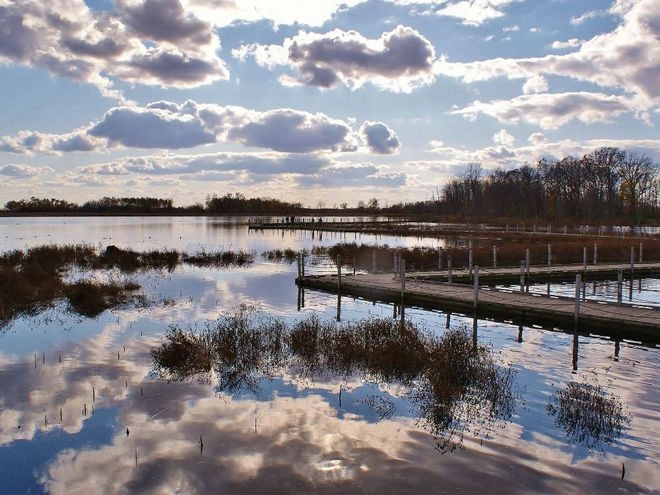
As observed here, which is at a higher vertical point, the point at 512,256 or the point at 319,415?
the point at 512,256

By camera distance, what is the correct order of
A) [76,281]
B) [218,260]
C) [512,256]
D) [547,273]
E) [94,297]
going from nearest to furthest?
[94,297]
[76,281]
[547,273]
[512,256]
[218,260]

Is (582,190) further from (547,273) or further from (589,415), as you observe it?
(589,415)

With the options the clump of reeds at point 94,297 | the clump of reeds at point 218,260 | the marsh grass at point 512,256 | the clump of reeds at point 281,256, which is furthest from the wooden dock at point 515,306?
the clump of reeds at point 281,256

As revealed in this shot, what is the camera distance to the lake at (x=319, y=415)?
9.22 meters

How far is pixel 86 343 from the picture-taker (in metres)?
18.2

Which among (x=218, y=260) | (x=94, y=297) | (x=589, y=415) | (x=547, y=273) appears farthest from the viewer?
(x=218, y=260)

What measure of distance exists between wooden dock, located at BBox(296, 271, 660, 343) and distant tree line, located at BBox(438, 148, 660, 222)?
2977 inches

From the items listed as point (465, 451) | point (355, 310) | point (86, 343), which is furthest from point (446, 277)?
point (465, 451)

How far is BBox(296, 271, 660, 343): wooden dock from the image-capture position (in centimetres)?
1925

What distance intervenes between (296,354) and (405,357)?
3144mm

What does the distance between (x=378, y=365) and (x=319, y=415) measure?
12.3 ft

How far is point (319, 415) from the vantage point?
11.8 meters

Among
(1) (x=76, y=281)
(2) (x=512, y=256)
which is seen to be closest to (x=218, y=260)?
(1) (x=76, y=281)

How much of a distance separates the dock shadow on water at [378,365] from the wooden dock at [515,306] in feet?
13.4
